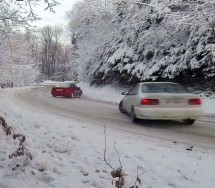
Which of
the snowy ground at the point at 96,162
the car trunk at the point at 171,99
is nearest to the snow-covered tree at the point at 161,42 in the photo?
the car trunk at the point at 171,99

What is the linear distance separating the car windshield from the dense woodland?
5022mm

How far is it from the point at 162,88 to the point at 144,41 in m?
11.4

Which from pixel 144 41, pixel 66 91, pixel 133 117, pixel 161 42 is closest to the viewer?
pixel 133 117

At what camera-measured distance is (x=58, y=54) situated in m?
119

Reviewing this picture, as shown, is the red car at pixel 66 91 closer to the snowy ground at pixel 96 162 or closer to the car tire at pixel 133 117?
the car tire at pixel 133 117

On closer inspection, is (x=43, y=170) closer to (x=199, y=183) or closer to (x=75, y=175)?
(x=75, y=175)

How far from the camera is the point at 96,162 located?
6.86 metres

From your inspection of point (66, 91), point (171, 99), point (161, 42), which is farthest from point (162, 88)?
point (66, 91)

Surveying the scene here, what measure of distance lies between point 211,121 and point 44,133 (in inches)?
248

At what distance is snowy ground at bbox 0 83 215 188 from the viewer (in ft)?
19.3

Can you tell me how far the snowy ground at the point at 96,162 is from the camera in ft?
19.3

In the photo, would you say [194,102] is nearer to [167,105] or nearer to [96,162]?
[167,105]

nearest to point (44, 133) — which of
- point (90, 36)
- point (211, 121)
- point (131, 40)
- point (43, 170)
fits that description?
point (43, 170)

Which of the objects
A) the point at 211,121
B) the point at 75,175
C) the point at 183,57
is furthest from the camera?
the point at 183,57
